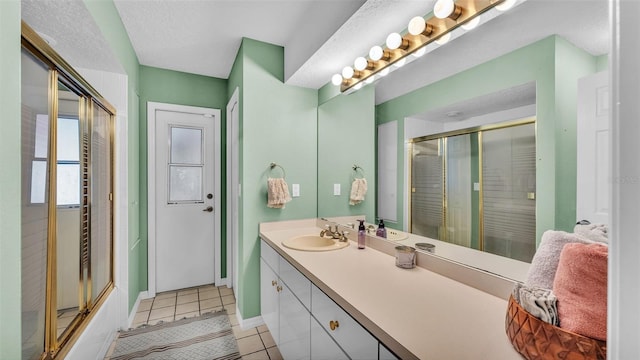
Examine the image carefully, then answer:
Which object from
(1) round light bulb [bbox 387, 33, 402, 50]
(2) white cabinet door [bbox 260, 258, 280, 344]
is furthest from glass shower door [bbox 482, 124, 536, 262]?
(2) white cabinet door [bbox 260, 258, 280, 344]

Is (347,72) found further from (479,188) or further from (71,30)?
(71,30)

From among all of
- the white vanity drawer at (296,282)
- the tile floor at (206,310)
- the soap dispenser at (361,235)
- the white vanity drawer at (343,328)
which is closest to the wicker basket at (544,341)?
the white vanity drawer at (343,328)

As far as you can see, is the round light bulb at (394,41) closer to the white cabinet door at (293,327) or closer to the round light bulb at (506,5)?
the round light bulb at (506,5)

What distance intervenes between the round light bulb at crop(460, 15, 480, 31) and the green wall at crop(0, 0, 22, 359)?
149 cm

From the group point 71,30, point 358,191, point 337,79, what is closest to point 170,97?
point 71,30

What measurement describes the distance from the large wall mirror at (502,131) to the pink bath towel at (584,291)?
0.78ft

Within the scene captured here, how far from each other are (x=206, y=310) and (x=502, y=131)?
273cm

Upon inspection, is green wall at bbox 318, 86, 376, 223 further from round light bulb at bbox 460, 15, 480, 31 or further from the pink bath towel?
the pink bath towel

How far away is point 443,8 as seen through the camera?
1.13 metres

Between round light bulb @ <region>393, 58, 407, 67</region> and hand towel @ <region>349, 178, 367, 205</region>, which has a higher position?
round light bulb @ <region>393, 58, 407, 67</region>

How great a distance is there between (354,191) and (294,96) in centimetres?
103

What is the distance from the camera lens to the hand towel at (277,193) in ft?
7.27

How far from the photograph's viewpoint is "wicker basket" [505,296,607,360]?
1.90 feet

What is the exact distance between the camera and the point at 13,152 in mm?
737
